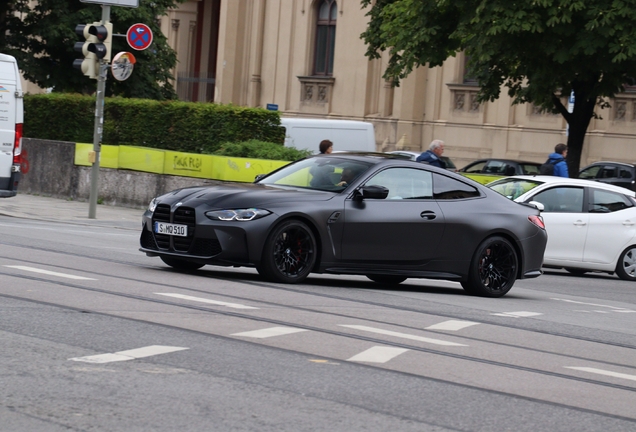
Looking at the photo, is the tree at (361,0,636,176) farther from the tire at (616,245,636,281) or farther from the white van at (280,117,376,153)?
the tire at (616,245,636,281)

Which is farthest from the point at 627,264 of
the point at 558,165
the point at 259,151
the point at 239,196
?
the point at 239,196

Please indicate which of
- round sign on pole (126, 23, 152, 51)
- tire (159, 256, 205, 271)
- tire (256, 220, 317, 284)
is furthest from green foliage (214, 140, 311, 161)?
tire (256, 220, 317, 284)

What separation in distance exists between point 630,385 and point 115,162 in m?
19.7

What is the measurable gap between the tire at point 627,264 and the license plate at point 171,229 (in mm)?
9212

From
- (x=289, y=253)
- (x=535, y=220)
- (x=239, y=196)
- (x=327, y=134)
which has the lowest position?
(x=289, y=253)

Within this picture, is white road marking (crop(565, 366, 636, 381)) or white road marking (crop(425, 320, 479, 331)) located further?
white road marking (crop(425, 320, 479, 331))

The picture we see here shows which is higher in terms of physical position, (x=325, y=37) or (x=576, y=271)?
(x=325, y=37)

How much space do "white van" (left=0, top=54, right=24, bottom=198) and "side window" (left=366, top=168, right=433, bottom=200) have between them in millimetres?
9191

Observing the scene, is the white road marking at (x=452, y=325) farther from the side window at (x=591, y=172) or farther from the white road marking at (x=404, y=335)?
the side window at (x=591, y=172)

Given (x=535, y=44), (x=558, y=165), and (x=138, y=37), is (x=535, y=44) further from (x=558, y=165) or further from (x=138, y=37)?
(x=138, y=37)

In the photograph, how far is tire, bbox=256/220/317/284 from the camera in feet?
39.1

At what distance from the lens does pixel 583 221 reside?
18578 millimetres

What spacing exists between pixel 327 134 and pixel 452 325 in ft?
71.3

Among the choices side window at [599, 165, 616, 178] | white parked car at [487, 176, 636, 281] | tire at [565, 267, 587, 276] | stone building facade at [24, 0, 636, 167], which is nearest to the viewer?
white parked car at [487, 176, 636, 281]
